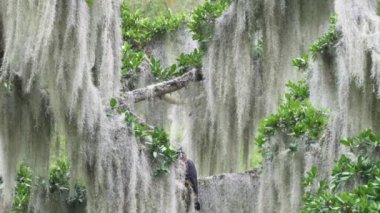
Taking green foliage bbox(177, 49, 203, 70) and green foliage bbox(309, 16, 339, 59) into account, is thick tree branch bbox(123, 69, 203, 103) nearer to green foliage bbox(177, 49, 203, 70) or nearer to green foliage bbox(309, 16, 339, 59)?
green foliage bbox(177, 49, 203, 70)

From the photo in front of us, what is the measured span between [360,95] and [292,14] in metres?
0.87

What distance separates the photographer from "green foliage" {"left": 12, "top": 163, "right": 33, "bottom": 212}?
643 centimetres

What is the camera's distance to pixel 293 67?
24.1ft

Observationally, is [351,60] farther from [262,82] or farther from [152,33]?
[152,33]

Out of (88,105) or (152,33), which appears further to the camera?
(152,33)

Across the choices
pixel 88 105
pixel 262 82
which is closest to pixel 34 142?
pixel 88 105

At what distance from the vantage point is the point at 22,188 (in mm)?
6590

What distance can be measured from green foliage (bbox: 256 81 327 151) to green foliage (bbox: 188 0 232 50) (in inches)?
36.8

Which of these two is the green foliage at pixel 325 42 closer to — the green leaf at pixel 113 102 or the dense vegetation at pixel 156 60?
the dense vegetation at pixel 156 60

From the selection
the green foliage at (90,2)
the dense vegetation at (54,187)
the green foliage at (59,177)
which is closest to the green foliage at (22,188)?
the dense vegetation at (54,187)

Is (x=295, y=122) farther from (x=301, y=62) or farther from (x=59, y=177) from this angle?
(x=59, y=177)

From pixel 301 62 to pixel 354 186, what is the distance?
2.99 meters

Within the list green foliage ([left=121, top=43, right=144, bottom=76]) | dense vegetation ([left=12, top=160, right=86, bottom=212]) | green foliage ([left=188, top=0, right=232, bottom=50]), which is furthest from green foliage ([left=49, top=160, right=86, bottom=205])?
green foliage ([left=188, top=0, right=232, bottom=50])

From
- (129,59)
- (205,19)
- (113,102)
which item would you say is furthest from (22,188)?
(205,19)
